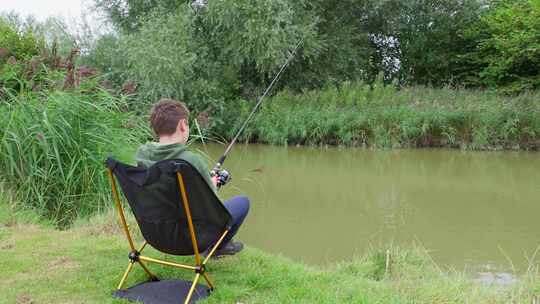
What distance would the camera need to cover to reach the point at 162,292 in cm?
298

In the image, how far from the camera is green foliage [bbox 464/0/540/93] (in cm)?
1695

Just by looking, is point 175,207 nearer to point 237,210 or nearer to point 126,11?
point 237,210

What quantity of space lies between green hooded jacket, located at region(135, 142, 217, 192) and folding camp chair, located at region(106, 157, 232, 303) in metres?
0.15

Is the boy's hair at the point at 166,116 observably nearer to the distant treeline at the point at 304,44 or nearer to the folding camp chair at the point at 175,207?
the folding camp chair at the point at 175,207

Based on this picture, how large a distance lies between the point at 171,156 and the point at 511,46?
1705 cm

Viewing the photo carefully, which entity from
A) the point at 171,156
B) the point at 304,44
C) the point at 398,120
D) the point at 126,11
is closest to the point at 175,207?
the point at 171,156

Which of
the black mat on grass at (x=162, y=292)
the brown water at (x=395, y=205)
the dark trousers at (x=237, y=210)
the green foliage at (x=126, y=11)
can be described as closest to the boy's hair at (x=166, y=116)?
the dark trousers at (x=237, y=210)

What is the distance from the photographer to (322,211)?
22.2 feet

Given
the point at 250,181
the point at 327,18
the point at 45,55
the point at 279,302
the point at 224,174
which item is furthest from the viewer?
the point at 327,18

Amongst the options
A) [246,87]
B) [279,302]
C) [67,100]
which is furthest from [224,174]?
[246,87]

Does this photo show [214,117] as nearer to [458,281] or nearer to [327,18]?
[327,18]

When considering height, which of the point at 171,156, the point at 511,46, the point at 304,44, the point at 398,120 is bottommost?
the point at 398,120

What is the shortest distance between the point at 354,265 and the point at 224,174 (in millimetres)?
1214

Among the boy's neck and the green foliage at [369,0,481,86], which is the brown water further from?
the green foliage at [369,0,481,86]
